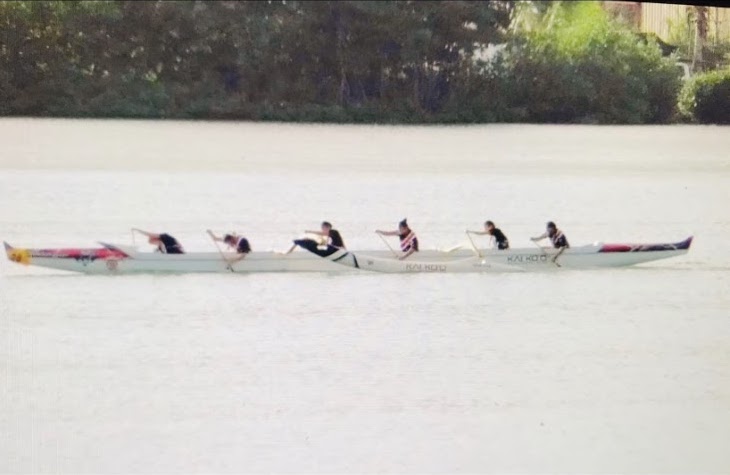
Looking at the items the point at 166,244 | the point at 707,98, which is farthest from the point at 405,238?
the point at 707,98

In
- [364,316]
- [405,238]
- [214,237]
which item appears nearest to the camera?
[364,316]

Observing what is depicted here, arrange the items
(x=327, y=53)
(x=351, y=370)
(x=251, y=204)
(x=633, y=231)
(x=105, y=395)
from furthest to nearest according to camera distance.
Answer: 1. (x=633, y=231)
2. (x=251, y=204)
3. (x=327, y=53)
4. (x=351, y=370)
5. (x=105, y=395)

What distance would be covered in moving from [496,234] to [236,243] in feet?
3.36

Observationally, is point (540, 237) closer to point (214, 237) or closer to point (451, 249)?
point (451, 249)

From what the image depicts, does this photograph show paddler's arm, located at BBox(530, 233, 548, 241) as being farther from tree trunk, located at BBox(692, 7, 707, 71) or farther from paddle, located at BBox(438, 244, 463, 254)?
tree trunk, located at BBox(692, 7, 707, 71)

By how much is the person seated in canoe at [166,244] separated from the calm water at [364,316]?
Answer: 0.22 feet

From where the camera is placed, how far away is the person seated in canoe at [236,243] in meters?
5.12

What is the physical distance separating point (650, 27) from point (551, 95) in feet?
1.29

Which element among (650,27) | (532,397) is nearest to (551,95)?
(650,27)

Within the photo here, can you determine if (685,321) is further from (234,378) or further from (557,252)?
(234,378)

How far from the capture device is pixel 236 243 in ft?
16.8

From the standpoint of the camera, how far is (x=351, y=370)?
4.08 metres

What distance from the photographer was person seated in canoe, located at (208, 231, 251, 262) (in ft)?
16.8

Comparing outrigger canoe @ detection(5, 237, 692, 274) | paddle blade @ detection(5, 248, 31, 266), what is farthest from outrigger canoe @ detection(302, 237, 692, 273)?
paddle blade @ detection(5, 248, 31, 266)
